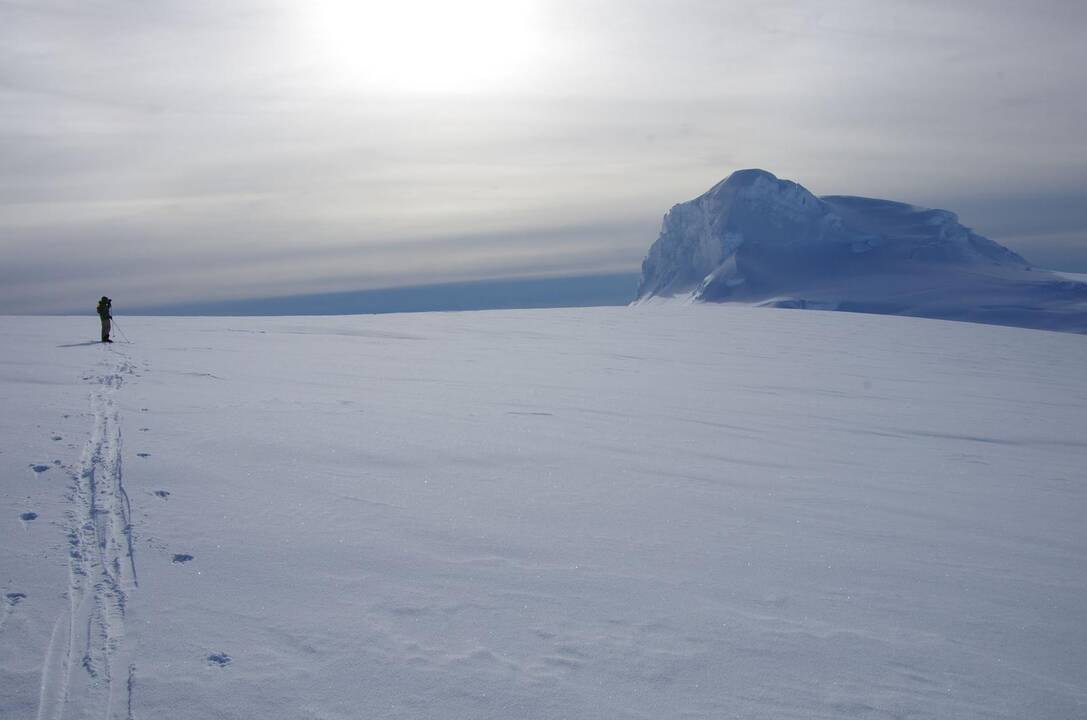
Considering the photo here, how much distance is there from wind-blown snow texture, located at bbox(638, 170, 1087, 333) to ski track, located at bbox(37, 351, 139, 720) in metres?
65.4

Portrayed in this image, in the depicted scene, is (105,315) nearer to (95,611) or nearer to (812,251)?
(95,611)

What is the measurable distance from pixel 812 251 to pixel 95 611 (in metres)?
84.7

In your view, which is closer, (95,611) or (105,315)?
(95,611)

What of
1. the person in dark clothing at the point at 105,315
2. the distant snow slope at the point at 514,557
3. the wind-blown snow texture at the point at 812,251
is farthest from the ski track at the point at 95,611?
the wind-blown snow texture at the point at 812,251

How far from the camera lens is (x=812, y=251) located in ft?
267

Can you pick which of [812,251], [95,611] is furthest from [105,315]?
[812,251]

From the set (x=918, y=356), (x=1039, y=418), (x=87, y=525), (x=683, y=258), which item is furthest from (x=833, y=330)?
(x=683, y=258)

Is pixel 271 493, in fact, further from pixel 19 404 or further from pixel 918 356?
pixel 918 356

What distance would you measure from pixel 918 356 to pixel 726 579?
51.9ft

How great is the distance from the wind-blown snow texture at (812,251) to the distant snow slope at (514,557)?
6143 cm

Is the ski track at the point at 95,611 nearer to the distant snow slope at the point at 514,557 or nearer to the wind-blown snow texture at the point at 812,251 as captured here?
the distant snow slope at the point at 514,557

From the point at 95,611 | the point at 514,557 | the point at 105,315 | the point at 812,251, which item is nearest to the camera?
the point at 95,611

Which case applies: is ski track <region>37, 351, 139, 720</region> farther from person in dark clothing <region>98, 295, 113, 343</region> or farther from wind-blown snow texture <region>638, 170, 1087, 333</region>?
wind-blown snow texture <region>638, 170, 1087, 333</region>

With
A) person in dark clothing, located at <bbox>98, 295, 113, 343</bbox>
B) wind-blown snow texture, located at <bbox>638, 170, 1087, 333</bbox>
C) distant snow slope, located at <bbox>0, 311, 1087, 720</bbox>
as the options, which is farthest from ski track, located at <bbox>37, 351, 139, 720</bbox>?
wind-blown snow texture, located at <bbox>638, 170, 1087, 333</bbox>
